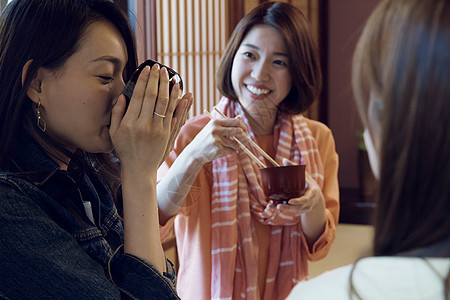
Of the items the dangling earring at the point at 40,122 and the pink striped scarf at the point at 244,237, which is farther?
the pink striped scarf at the point at 244,237

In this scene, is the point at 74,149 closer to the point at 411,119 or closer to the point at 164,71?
the point at 164,71

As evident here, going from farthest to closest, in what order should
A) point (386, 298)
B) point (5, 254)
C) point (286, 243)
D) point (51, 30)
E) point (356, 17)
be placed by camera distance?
point (356, 17) < point (286, 243) < point (51, 30) < point (5, 254) < point (386, 298)

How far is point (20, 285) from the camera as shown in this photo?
91 cm

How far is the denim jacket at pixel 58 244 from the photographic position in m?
0.91

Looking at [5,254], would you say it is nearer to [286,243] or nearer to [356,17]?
[286,243]

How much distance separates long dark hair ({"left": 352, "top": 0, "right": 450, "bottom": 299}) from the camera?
617mm

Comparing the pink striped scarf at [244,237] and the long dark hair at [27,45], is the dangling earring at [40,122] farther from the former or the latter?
the pink striped scarf at [244,237]

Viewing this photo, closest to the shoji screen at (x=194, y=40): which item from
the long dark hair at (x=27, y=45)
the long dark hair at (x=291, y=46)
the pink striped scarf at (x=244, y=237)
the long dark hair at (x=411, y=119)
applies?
the long dark hair at (x=291, y=46)

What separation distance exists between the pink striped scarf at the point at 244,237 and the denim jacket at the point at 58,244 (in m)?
0.52

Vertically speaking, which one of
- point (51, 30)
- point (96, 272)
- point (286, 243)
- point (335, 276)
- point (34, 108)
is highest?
point (51, 30)

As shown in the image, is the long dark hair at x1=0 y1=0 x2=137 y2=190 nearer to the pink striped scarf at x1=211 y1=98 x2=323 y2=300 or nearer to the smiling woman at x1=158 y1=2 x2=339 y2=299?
the smiling woman at x1=158 y1=2 x2=339 y2=299

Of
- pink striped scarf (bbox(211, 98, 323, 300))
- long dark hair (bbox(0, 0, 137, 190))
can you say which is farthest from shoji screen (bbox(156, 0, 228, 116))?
long dark hair (bbox(0, 0, 137, 190))

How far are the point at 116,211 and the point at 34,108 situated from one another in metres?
0.30

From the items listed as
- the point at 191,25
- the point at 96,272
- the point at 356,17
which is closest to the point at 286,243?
the point at 96,272
